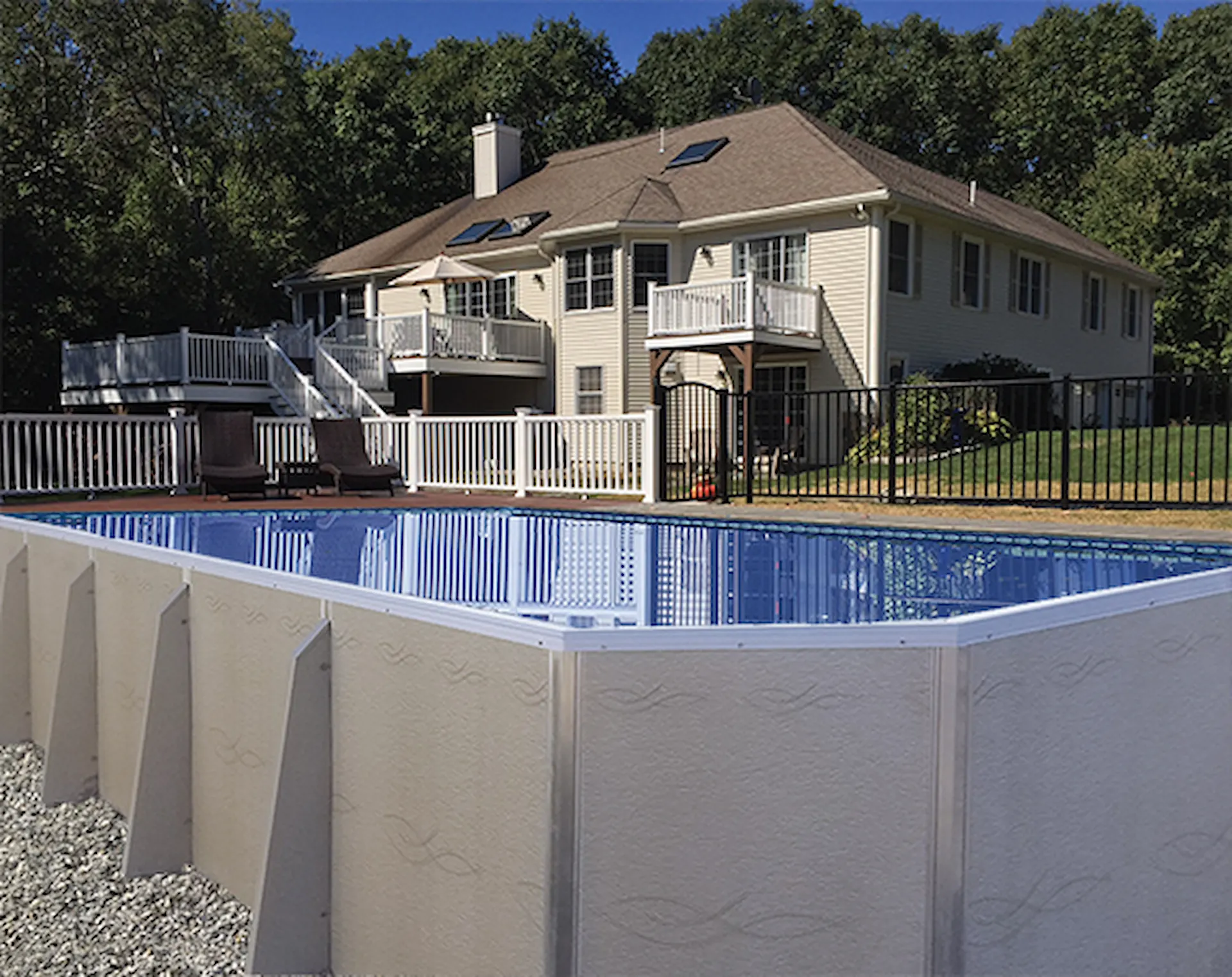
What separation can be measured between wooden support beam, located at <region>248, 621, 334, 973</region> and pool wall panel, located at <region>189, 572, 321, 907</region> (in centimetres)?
12

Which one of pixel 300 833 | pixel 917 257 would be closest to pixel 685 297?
pixel 917 257

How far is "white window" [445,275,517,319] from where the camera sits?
83.0 ft

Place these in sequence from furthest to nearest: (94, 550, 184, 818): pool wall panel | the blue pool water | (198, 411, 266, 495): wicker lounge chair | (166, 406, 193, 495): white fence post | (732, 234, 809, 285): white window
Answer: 1. (732, 234, 809, 285): white window
2. (166, 406, 193, 495): white fence post
3. (198, 411, 266, 495): wicker lounge chair
4. (94, 550, 184, 818): pool wall panel
5. the blue pool water

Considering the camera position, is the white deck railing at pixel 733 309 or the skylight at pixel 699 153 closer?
the white deck railing at pixel 733 309

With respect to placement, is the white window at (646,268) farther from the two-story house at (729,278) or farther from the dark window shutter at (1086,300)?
the dark window shutter at (1086,300)

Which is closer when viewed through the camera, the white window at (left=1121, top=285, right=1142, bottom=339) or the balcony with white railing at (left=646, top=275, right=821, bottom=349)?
the balcony with white railing at (left=646, top=275, right=821, bottom=349)

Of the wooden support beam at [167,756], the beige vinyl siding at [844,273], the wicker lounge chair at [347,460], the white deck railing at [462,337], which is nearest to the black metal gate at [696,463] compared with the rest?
the wicker lounge chair at [347,460]

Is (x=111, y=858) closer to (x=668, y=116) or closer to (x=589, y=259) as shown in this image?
(x=589, y=259)

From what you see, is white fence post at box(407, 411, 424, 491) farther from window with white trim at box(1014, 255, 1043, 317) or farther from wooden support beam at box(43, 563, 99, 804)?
window with white trim at box(1014, 255, 1043, 317)

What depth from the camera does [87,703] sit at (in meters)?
5.77

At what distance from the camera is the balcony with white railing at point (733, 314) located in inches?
766

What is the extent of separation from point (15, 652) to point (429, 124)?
109 feet

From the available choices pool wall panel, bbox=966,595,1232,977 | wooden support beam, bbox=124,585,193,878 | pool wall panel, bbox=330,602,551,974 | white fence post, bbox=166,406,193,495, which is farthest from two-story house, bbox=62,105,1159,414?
pool wall panel, bbox=330,602,551,974

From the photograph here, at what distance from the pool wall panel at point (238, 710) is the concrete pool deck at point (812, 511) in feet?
20.7
